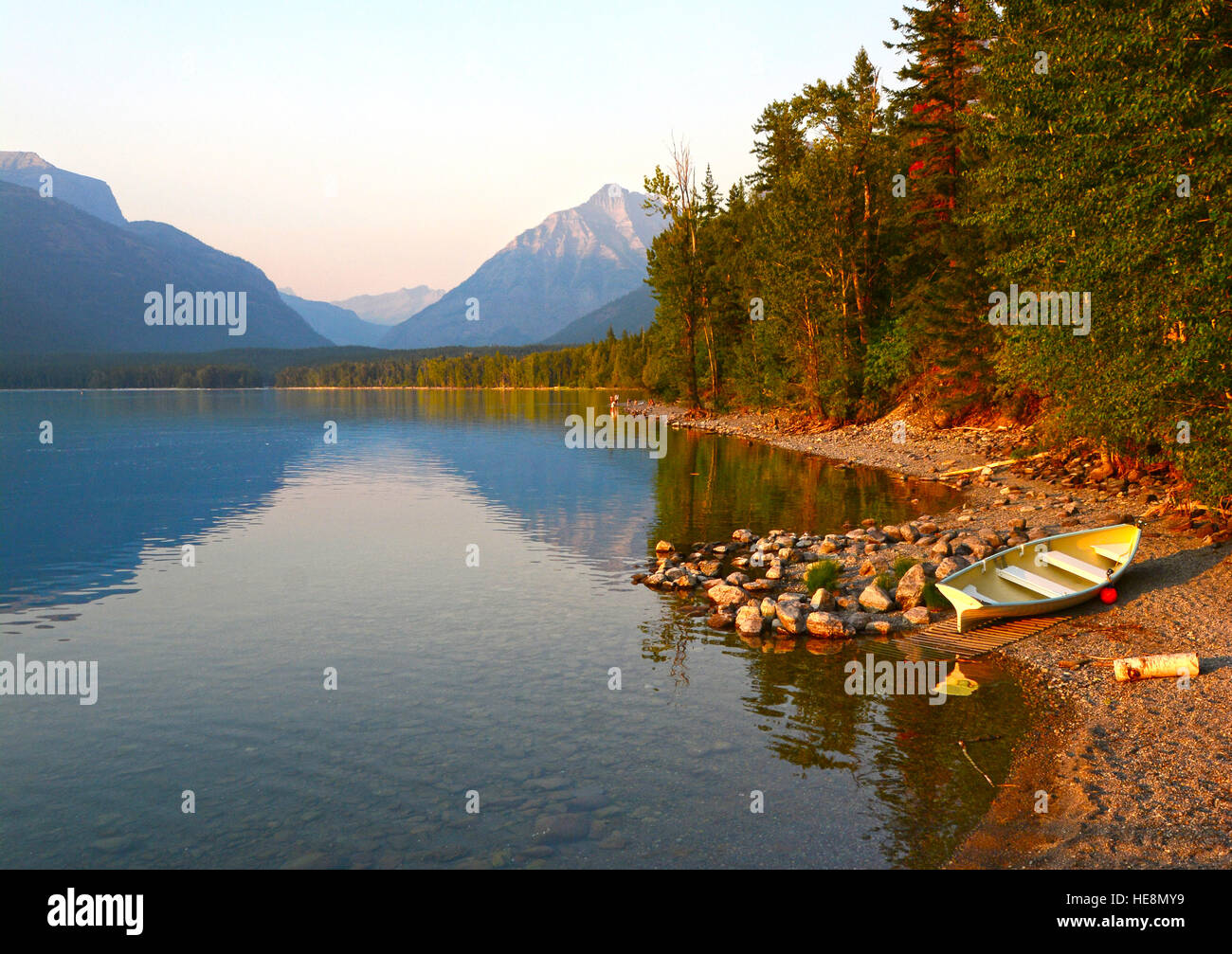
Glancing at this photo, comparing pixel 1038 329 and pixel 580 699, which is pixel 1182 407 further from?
pixel 580 699

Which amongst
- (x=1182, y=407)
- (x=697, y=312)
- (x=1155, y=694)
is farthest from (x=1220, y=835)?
(x=697, y=312)

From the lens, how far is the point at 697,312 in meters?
87.8

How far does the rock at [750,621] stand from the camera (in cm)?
1931

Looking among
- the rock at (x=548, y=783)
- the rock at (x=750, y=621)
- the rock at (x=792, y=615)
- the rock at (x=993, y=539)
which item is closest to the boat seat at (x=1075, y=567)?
the rock at (x=993, y=539)

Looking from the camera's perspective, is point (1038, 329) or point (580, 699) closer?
point (580, 699)

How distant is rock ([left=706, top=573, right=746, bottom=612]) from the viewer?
841 inches

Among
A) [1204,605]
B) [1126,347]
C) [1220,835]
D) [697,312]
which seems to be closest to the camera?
[1220,835]

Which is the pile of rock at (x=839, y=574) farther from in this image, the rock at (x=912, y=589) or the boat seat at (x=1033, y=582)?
the boat seat at (x=1033, y=582)

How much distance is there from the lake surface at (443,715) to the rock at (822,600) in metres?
1.77

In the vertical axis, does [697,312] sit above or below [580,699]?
above

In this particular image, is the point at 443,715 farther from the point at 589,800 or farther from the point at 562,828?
the point at 562,828

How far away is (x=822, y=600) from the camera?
20.1 m

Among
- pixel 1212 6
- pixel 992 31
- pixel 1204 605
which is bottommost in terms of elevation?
pixel 1204 605

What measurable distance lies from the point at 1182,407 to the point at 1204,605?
18.6 ft
